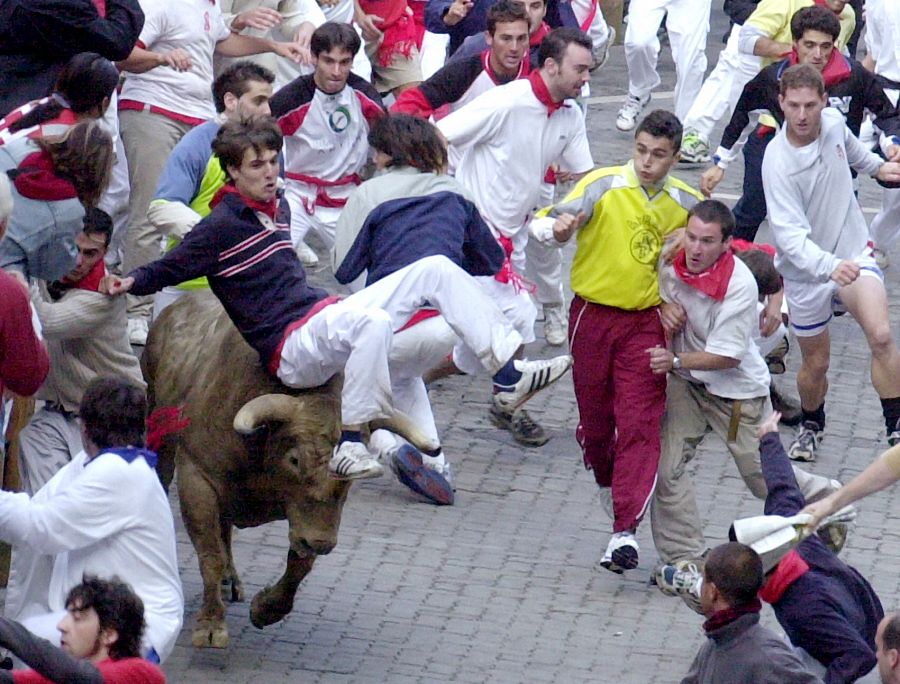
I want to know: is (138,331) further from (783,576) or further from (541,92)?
(783,576)

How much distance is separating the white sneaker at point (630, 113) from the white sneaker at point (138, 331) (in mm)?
6425

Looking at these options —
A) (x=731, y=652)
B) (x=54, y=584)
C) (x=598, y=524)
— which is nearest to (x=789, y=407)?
(x=598, y=524)

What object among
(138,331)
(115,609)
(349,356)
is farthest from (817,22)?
(115,609)

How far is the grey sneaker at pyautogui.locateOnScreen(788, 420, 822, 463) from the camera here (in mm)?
10641

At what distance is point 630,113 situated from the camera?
16766 mm

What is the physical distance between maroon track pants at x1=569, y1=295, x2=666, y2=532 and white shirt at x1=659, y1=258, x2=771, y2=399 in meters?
0.16

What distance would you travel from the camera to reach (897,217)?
43.2 feet

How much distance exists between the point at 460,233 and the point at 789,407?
3042 mm

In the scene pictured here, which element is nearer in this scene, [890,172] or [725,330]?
[725,330]

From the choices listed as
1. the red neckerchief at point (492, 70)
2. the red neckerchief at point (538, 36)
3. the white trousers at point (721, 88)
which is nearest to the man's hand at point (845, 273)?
the red neckerchief at point (492, 70)

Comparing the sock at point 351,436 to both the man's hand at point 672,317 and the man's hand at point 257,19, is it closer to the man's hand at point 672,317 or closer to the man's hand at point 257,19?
the man's hand at point 672,317

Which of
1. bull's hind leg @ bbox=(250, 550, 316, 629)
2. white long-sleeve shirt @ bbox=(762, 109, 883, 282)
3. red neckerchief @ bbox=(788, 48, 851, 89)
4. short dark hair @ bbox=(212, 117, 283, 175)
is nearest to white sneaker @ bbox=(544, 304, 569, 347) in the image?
white long-sleeve shirt @ bbox=(762, 109, 883, 282)

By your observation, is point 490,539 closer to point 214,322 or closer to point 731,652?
point 214,322

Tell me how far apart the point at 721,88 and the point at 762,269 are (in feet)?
20.6
